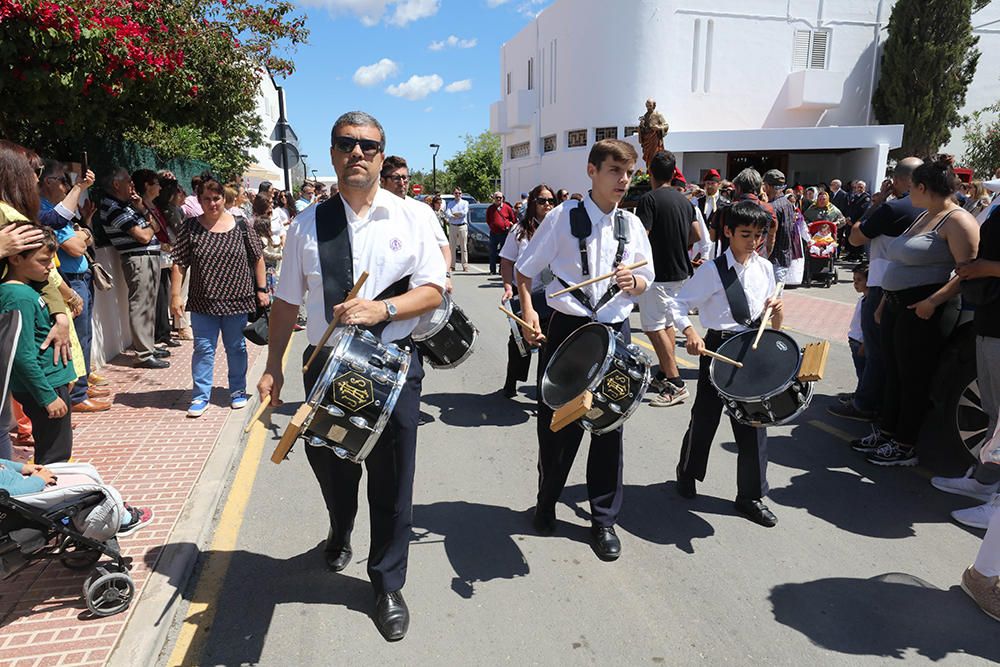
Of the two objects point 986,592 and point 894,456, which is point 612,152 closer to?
point 986,592

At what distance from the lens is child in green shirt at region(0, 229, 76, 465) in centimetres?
332

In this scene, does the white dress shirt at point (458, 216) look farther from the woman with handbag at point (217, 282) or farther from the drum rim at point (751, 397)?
the drum rim at point (751, 397)

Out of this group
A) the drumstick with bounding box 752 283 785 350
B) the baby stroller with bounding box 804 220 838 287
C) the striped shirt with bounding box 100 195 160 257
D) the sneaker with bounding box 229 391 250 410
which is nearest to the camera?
the drumstick with bounding box 752 283 785 350

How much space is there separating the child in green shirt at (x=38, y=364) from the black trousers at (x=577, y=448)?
8.59 ft

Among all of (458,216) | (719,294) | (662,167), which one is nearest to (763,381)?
(719,294)

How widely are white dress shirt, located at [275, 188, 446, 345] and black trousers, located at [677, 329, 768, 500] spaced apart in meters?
1.97

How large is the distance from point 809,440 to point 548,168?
31.5 m

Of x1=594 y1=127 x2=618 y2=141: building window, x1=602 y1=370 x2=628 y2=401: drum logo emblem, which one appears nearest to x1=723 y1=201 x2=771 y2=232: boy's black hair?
x1=602 y1=370 x2=628 y2=401: drum logo emblem

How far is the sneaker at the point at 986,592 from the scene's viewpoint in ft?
10.3

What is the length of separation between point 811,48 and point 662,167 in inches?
1158

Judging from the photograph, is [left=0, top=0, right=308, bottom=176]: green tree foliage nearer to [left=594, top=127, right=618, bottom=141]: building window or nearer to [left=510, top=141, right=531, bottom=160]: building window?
[left=594, top=127, right=618, bottom=141]: building window

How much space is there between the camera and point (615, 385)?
3238 millimetres

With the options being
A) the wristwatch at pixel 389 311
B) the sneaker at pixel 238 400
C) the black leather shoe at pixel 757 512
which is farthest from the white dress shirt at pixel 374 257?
the sneaker at pixel 238 400

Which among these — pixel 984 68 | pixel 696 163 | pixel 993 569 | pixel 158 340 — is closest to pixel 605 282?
pixel 993 569
